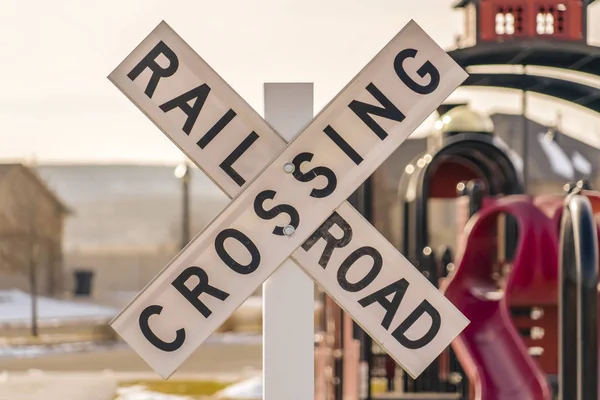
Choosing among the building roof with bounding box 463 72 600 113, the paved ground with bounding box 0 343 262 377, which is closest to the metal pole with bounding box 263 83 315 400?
the building roof with bounding box 463 72 600 113

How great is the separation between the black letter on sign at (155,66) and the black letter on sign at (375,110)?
0.47 meters

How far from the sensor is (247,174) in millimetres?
2428

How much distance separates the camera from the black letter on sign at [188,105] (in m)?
2.43

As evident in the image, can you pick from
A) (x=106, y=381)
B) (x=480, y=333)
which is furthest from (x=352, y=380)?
(x=106, y=381)

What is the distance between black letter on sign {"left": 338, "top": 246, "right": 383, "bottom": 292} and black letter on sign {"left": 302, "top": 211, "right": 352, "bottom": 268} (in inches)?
1.6

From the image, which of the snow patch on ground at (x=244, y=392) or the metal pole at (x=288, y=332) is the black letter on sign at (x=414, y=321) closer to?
the metal pole at (x=288, y=332)

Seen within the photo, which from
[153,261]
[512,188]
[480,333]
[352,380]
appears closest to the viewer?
[480,333]

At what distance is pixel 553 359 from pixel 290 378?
6236 mm

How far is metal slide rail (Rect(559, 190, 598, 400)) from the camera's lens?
377 cm

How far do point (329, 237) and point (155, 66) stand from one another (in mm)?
625

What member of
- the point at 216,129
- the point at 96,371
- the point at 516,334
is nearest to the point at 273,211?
the point at 216,129

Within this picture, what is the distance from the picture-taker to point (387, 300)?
2.38m

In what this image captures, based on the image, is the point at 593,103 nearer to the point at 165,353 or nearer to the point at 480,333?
the point at 480,333

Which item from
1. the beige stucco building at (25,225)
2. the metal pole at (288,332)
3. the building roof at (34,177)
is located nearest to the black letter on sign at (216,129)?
the metal pole at (288,332)
